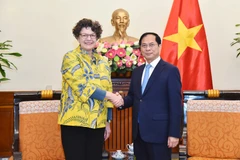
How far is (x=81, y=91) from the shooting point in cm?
184

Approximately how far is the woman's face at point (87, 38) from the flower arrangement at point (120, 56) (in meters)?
0.64

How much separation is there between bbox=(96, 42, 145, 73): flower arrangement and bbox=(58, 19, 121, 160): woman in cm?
61

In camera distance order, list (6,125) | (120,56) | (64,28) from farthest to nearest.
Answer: (64,28) < (6,125) < (120,56)

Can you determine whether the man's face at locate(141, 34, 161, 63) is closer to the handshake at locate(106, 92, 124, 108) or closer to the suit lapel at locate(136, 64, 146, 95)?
the suit lapel at locate(136, 64, 146, 95)

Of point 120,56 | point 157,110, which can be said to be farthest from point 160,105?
point 120,56

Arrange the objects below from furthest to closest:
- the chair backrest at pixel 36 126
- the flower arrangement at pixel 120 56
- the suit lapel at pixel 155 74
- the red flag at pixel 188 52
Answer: the red flag at pixel 188 52, the flower arrangement at pixel 120 56, the chair backrest at pixel 36 126, the suit lapel at pixel 155 74

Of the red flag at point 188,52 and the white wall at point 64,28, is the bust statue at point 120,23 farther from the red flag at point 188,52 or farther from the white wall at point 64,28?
the white wall at point 64,28

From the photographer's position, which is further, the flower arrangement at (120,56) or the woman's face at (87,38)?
the flower arrangement at (120,56)

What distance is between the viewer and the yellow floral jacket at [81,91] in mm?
1853

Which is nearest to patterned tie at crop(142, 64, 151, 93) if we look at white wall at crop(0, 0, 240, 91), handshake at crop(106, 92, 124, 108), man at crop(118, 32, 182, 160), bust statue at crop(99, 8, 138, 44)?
man at crop(118, 32, 182, 160)

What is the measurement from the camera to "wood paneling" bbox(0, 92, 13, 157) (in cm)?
375

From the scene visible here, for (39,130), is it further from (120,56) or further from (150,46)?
(150,46)

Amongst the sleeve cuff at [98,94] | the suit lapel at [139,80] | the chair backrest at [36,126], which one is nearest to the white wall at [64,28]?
the chair backrest at [36,126]

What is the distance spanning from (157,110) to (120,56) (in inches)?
30.7
